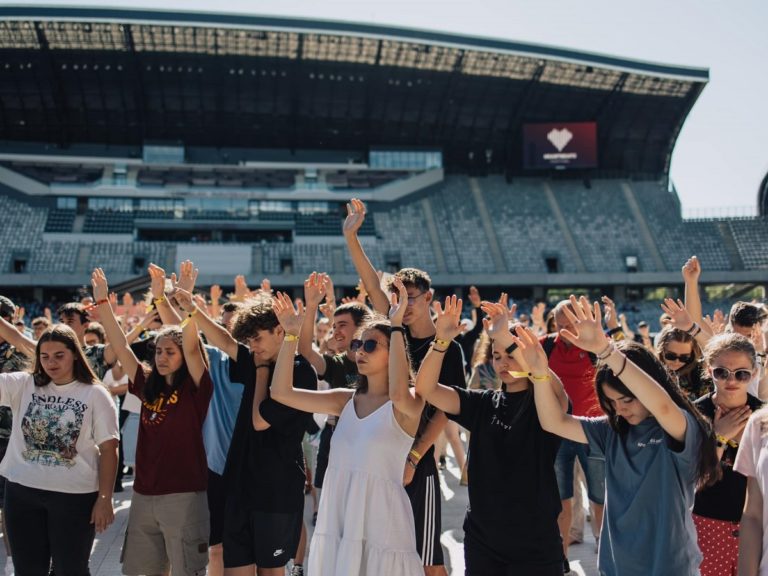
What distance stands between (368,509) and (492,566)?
0.66 metres

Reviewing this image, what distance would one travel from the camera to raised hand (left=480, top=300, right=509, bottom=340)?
138 inches

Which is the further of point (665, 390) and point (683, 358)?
point (683, 358)

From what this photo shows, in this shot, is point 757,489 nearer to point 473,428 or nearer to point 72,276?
point 473,428

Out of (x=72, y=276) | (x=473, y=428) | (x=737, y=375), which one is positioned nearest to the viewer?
(x=737, y=375)

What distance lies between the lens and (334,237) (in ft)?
143

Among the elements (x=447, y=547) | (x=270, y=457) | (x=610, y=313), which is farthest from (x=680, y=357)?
(x=447, y=547)

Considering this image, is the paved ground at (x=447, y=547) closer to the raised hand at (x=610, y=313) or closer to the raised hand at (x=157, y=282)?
the raised hand at (x=610, y=313)

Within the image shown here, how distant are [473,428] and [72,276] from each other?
1583 inches

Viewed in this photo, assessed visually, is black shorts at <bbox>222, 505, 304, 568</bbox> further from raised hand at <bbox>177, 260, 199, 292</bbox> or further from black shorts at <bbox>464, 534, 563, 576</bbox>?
raised hand at <bbox>177, 260, 199, 292</bbox>

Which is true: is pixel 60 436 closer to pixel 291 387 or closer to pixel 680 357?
pixel 291 387

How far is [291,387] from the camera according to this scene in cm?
385

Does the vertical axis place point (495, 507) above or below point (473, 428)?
below

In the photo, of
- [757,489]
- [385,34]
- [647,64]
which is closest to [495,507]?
[757,489]

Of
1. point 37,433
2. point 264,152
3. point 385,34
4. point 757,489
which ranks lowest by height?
point 757,489
